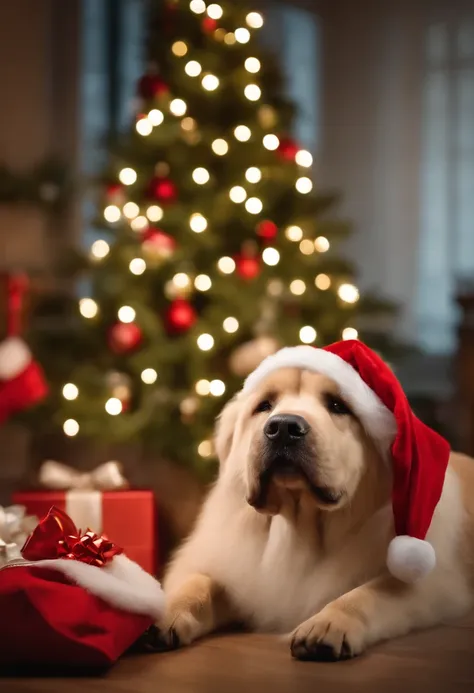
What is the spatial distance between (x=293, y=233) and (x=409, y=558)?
1.98 m

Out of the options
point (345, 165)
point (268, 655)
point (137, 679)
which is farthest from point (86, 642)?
point (345, 165)

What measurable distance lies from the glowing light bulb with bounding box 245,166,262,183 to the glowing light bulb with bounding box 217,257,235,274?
29cm

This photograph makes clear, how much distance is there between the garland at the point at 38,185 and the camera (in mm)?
3850

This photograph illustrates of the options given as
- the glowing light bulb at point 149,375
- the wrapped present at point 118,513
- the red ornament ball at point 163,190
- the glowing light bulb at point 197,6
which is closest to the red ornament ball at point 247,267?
the red ornament ball at point 163,190

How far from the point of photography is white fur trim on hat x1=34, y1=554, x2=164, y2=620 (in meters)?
1.39

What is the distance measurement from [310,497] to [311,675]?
0.29 metres

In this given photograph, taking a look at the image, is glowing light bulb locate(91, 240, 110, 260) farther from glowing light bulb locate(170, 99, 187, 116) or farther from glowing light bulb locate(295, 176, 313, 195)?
glowing light bulb locate(295, 176, 313, 195)

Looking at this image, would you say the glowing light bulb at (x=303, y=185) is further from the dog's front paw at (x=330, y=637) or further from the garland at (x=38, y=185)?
the dog's front paw at (x=330, y=637)

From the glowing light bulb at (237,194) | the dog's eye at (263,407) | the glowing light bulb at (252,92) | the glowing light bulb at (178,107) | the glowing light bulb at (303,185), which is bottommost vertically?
the dog's eye at (263,407)

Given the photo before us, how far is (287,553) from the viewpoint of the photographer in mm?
1546

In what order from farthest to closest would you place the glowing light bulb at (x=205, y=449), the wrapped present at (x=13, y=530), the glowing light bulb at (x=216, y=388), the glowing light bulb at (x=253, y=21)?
the glowing light bulb at (x=253, y=21)
the glowing light bulb at (x=216, y=388)
the glowing light bulb at (x=205, y=449)
the wrapped present at (x=13, y=530)

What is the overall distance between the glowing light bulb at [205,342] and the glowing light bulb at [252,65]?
99cm

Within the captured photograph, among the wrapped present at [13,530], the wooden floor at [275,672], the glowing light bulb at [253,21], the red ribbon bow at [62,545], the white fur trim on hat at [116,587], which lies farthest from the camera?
the glowing light bulb at [253,21]

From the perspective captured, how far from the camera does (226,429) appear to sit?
1658mm
